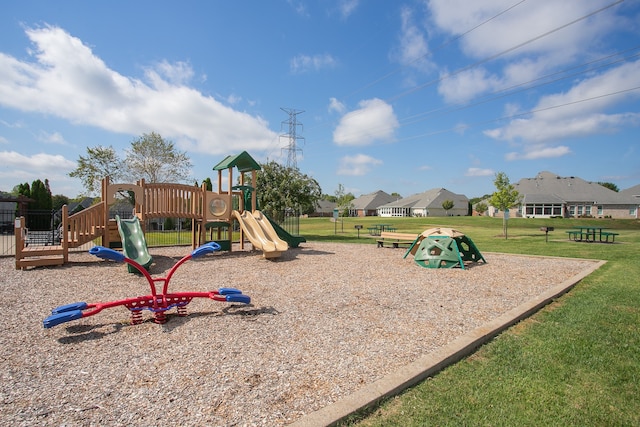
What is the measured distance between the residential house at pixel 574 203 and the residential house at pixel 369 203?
37135 mm

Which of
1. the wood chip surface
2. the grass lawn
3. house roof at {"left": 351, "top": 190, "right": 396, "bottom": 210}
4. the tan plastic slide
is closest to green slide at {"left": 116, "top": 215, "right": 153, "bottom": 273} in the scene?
the wood chip surface

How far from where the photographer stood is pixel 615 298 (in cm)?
677

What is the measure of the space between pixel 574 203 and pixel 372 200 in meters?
46.3

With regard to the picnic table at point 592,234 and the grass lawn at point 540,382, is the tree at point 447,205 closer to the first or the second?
the picnic table at point 592,234

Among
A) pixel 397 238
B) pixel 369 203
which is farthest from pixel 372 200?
pixel 397 238

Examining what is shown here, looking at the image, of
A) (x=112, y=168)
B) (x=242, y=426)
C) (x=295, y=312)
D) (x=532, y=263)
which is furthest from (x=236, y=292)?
(x=112, y=168)

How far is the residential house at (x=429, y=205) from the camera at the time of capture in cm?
7597

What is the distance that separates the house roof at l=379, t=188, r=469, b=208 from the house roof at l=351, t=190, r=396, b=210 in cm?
766

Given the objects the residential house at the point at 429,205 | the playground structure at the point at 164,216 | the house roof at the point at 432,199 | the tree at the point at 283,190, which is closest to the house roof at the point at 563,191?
the residential house at the point at 429,205

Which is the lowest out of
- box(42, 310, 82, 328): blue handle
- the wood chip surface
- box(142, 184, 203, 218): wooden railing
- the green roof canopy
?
the wood chip surface

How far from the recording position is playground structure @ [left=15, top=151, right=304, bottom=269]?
10000 mm

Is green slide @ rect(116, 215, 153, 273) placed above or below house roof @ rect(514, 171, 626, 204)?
below

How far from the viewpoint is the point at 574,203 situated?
56656 mm

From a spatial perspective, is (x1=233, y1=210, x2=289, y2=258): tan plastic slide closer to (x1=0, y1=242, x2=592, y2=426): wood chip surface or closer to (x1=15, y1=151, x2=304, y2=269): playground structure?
(x1=15, y1=151, x2=304, y2=269): playground structure
